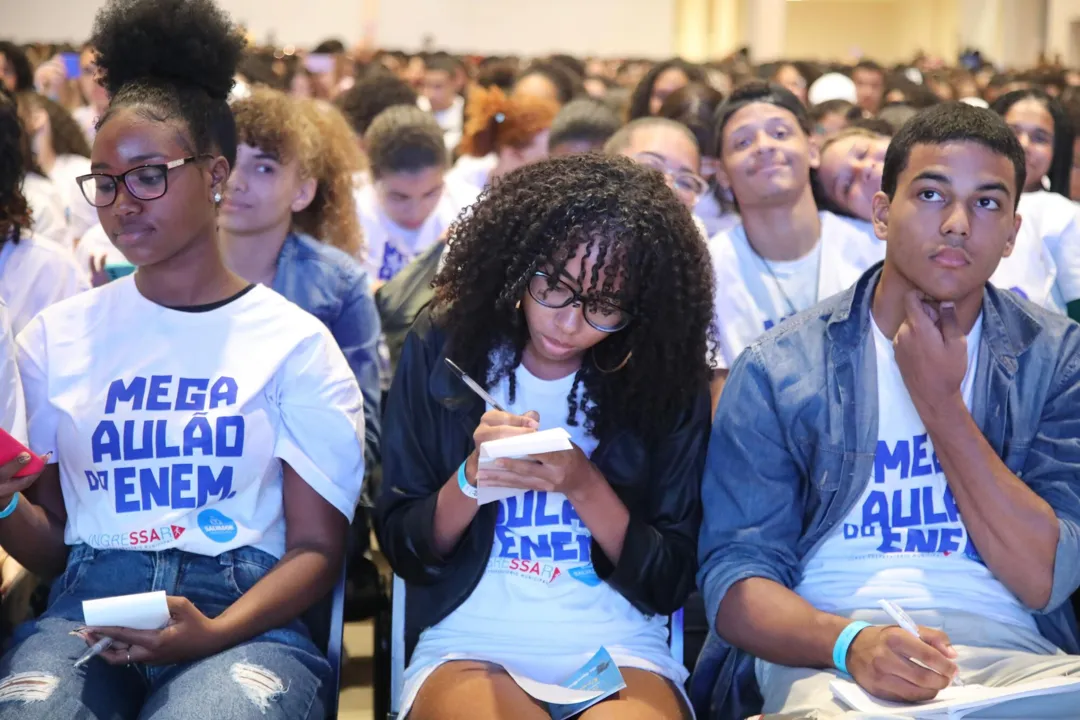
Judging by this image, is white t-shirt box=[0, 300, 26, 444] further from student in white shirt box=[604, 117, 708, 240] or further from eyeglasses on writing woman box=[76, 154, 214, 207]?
student in white shirt box=[604, 117, 708, 240]

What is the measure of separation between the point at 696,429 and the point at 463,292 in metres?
0.52

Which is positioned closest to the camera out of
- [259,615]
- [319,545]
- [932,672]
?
[932,672]

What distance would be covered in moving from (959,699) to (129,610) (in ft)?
4.23

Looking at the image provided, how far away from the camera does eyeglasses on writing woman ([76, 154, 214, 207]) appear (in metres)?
2.11

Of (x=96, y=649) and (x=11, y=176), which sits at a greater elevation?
(x=11, y=176)

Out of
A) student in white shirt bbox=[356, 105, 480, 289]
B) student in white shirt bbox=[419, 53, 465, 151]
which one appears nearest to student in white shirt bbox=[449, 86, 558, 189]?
student in white shirt bbox=[356, 105, 480, 289]

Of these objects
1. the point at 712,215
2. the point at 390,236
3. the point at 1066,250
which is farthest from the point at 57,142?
the point at 1066,250

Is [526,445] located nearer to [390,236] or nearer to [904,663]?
[904,663]

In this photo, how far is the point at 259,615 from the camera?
200cm

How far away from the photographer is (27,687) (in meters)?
1.79

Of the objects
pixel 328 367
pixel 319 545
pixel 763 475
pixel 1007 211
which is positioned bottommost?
pixel 319 545

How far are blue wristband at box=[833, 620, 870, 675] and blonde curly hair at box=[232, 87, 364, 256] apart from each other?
1963 mm

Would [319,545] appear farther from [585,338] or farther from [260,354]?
[585,338]

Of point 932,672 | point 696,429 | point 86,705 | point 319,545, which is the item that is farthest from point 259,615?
point 932,672
